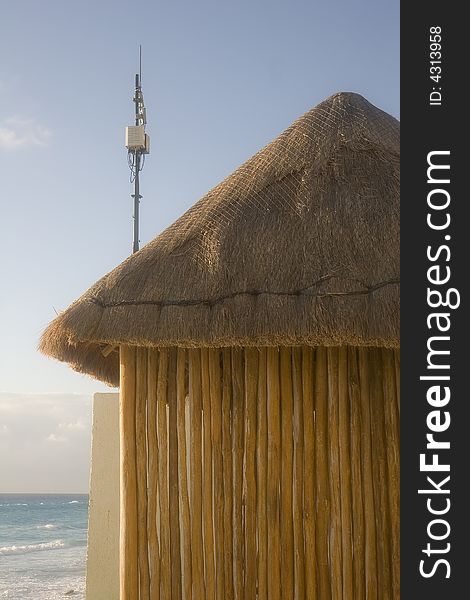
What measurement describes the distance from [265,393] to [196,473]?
450 mm

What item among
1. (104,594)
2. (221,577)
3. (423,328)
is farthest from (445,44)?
(104,594)

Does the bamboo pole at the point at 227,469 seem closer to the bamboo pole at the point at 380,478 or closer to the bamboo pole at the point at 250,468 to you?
the bamboo pole at the point at 250,468

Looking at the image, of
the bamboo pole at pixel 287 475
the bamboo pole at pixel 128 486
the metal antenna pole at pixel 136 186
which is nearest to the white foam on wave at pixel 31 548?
the metal antenna pole at pixel 136 186

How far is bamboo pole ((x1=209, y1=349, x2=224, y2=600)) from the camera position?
146 inches

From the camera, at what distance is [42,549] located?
21.9 metres

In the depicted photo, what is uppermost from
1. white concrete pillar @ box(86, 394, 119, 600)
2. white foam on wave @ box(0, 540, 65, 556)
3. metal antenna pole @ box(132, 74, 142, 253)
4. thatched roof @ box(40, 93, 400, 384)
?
metal antenna pole @ box(132, 74, 142, 253)

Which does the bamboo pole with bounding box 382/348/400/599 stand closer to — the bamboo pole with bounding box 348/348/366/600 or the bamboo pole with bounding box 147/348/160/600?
the bamboo pole with bounding box 348/348/366/600

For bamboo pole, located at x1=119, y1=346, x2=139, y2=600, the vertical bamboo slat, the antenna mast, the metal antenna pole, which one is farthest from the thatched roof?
the antenna mast

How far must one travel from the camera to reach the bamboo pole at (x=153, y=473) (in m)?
3.76

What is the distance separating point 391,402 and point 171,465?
98 cm

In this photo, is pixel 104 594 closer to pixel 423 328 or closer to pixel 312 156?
pixel 312 156

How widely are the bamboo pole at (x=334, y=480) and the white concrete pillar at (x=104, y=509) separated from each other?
2.78m

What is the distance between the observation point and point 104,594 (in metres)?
6.14

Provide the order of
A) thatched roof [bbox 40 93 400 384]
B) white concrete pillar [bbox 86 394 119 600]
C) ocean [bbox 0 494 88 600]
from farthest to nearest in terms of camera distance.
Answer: ocean [bbox 0 494 88 600] → white concrete pillar [bbox 86 394 119 600] → thatched roof [bbox 40 93 400 384]
